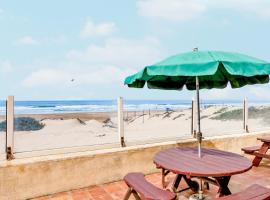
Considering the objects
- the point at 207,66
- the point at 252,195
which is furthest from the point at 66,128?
the point at 252,195

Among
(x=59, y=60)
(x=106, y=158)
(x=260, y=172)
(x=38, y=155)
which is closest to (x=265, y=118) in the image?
(x=260, y=172)

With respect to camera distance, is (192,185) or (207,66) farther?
(192,185)

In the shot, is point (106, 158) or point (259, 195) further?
point (106, 158)

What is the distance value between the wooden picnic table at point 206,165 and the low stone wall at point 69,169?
4.42ft

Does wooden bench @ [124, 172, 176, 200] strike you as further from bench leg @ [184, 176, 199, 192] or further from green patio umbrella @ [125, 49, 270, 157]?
bench leg @ [184, 176, 199, 192]

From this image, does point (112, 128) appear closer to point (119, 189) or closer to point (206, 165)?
point (119, 189)

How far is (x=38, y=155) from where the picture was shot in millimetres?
5004

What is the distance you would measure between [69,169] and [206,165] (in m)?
2.54

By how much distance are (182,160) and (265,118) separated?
610 centimetres

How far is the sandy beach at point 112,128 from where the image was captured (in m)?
5.65

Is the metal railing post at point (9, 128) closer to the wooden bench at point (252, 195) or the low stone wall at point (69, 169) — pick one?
the low stone wall at point (69, 169)

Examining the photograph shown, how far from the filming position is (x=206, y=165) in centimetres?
386

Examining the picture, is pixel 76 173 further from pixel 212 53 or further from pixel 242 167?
pixel 212 53

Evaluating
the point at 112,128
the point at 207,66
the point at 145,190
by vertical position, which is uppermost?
the point at 207,66
